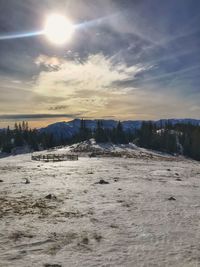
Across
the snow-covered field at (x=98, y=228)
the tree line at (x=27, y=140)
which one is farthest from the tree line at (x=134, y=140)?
the snow-covered field at (x=98, y=228)

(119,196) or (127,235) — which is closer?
(127,235)

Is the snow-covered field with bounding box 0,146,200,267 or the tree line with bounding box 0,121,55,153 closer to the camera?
the snow-covered field with bounding box 0,146,200,267

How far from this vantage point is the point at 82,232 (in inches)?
489

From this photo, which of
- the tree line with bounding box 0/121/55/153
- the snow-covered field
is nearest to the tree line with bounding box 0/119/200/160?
the tree line with bounding box 0/121/55/153

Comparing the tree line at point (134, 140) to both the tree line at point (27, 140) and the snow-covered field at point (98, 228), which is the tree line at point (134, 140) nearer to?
the tree line at point (27, 140)

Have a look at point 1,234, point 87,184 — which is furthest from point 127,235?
point 87,184

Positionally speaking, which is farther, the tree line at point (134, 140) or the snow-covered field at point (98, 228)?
the tree line at point (134, 140)

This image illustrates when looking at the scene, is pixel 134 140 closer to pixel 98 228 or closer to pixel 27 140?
pixel 27 140

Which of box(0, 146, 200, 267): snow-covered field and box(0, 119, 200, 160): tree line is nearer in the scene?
box(0, 146, 200, 267): snow-covered field

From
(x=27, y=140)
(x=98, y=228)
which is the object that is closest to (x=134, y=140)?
(x=27, y=140)

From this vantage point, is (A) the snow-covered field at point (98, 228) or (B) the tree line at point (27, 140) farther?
(B) the tree line at point (27, 140)

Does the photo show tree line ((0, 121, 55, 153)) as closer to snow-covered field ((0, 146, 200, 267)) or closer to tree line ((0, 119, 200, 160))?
tree line ((0, 119, 200, 160))

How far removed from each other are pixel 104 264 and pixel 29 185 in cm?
1574

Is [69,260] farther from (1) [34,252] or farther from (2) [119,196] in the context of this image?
(2) [119,196]
